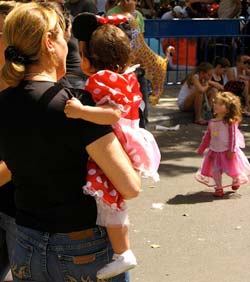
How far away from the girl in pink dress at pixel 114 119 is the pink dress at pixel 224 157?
4.06 meters

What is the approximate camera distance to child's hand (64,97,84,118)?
95.3 inches

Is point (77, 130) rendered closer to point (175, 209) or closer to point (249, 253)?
point (249, 253)

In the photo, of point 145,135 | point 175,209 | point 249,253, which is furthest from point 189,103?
point 145,135

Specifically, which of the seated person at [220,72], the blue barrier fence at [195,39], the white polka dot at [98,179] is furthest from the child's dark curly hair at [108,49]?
the blue barrier fence at [195,39]

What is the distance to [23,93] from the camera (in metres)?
2.52

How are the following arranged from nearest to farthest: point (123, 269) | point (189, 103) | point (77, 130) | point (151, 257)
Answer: point (77, 130) → point (123, 269) → point (151, 257) → point (189, 103)

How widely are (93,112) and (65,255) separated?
52cm

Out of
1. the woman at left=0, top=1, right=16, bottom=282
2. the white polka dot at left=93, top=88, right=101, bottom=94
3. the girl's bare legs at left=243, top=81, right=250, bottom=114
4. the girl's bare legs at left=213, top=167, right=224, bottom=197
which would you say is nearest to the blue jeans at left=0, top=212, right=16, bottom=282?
the woman at left=0, top=1, right=16, bottom=282

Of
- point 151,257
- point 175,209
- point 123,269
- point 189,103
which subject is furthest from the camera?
point 189,103

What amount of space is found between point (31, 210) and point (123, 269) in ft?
1.31

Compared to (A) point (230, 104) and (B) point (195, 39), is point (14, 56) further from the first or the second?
(B) point (195, 39)

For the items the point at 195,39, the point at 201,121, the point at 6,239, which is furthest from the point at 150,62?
the point at 6,239

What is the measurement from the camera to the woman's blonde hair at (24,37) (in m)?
2.48

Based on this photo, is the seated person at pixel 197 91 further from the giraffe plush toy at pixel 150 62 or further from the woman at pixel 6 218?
the woman at pixel 6 218
